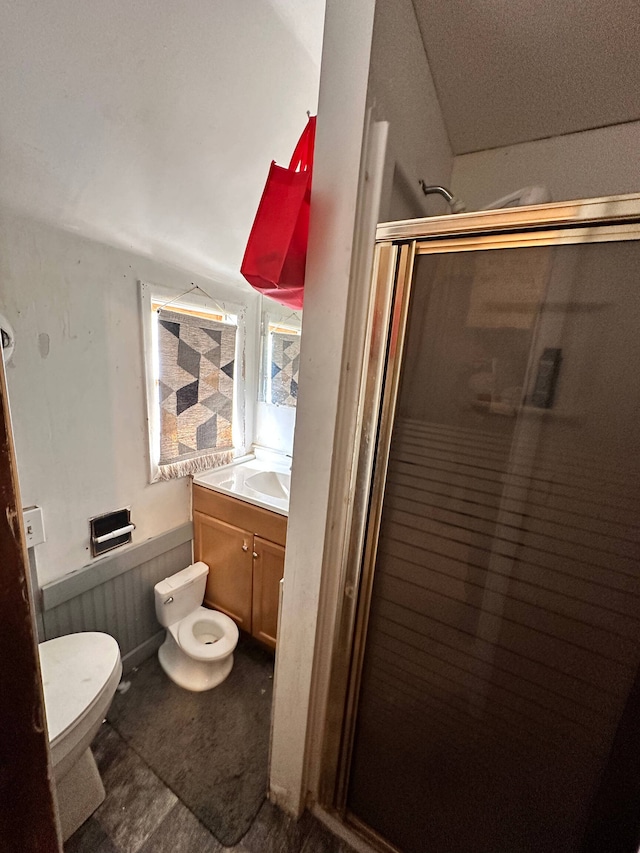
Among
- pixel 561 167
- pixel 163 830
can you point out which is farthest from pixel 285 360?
pixel 163 830

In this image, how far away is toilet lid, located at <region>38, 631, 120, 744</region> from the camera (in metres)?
0.98

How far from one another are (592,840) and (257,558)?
1363mm

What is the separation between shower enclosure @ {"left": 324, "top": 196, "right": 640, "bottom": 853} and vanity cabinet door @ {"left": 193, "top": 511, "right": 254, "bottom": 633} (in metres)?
0.92

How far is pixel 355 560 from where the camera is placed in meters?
0.89

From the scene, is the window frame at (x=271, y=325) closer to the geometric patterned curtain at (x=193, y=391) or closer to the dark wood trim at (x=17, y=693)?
the geometric patterned curtain at (x=193, y=391)

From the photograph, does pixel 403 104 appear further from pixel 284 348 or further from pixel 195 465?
pixel 195 465

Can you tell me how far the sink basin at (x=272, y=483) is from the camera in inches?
78.7

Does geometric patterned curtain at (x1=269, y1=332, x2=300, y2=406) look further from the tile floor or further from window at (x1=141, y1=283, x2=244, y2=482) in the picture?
the tile floor

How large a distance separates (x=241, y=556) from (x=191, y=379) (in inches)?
39.2

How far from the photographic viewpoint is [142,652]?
173 centimetres

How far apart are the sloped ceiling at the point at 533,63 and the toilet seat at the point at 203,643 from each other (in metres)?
2.33

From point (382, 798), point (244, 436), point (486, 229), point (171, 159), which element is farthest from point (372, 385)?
point (244, 436)

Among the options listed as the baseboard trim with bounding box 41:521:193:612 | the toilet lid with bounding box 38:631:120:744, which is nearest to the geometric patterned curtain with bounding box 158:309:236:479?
the baseboard trim with bounding box 41:521:193:612

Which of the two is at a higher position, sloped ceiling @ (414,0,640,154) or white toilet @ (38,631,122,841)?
sloped ceiling @ (414,0,640,154)
